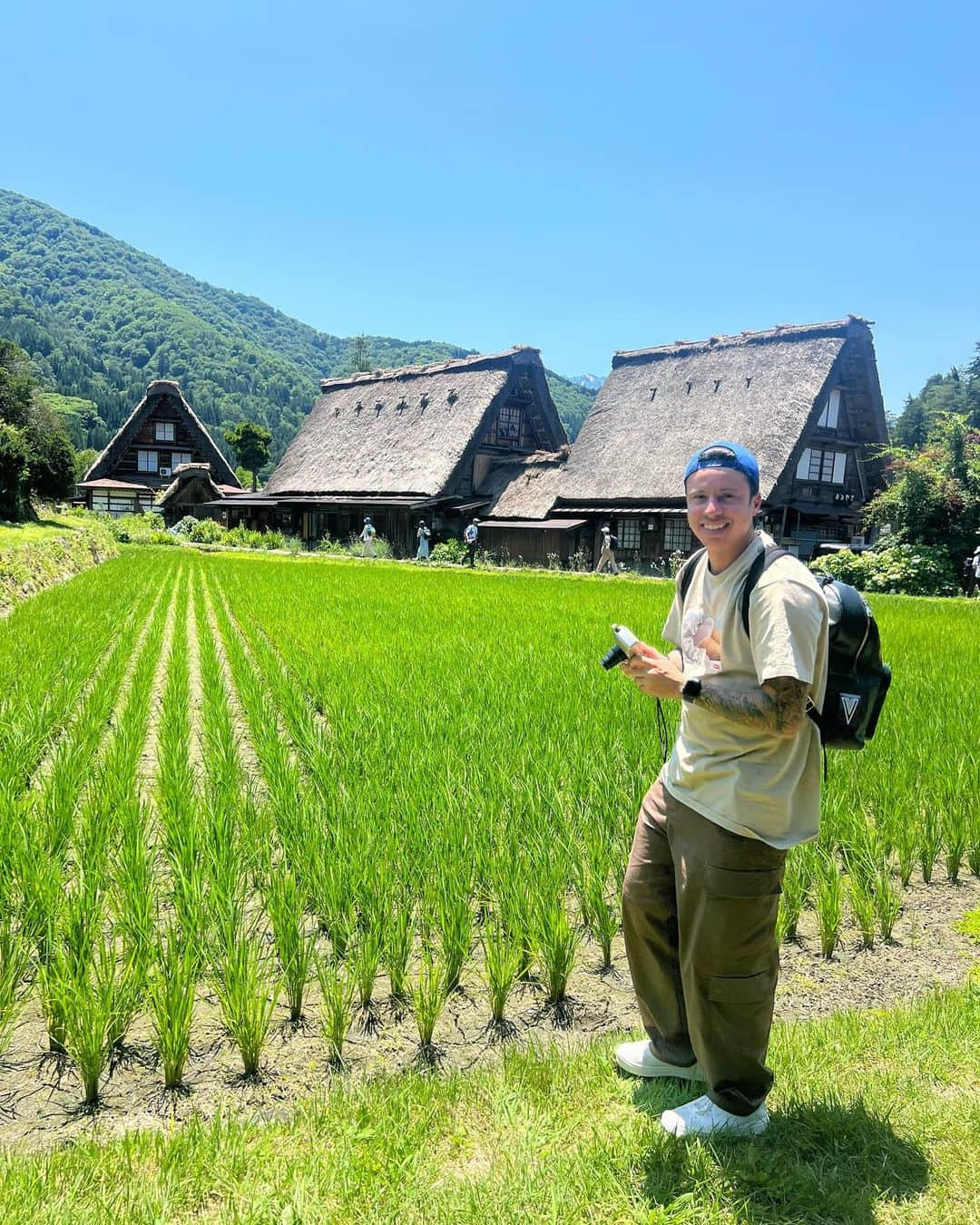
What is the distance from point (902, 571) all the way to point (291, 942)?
16.8m

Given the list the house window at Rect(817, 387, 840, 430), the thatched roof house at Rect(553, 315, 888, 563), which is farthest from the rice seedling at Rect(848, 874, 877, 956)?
the house window at Rect(817, 387, 840, 430)

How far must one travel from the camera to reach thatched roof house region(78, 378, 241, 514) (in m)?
35.7

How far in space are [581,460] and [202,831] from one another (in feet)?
69.0

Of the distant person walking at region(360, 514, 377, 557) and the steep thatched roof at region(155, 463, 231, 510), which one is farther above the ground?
the steep thatched roof at region(155, 463, 231, 510)

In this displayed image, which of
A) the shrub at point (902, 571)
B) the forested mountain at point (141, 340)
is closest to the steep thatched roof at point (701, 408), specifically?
the shrub at point (902, 571)

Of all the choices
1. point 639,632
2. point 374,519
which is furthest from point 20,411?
point 639,632

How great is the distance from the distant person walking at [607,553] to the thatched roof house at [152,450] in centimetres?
2226

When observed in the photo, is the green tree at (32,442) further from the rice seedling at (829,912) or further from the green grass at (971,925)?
the green grass at (971,925)

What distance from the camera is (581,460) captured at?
2278 cm

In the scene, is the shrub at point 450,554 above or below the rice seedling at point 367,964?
above

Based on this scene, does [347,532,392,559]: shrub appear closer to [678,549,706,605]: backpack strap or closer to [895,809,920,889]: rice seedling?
[895,809,920,889]: rice seedling

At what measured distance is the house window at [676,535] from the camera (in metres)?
20.2

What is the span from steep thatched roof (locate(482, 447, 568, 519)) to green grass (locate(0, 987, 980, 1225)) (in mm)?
20713

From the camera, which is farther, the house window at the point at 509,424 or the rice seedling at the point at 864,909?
the house window at the point at 509,424
